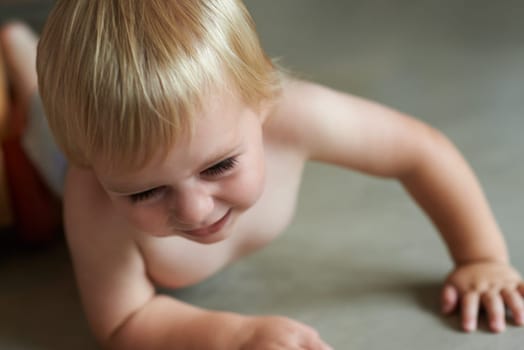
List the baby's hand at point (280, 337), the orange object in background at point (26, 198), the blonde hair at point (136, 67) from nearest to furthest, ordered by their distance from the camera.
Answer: the blonde hair at point (136, 67) → the baby's hand at point (280, 337) → the orange object in background at point (26, 198)

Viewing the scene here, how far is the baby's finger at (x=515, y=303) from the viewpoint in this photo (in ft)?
1.95

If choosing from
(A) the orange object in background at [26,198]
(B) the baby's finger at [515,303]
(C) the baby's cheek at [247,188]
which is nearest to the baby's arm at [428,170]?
(B) the baby's finger at [515,303]

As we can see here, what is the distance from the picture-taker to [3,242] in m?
0.80

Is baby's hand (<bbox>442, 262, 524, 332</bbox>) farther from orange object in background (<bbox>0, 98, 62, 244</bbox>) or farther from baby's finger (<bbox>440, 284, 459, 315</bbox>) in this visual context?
orange object in background (<bbox>0, 98, 62, 244</bbox>)

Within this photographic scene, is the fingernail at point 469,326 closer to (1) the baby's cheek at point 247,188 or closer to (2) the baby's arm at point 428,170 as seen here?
(2) the baby's arm at point 428,170

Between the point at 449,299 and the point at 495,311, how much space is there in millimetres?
42

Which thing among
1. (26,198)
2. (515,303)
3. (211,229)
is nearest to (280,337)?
(211,229)

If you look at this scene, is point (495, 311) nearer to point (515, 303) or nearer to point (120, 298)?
point (515, 303)

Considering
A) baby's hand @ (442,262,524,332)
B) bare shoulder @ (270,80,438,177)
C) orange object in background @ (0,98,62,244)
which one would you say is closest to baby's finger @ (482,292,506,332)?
baby's hand @ (442,262,524,332)

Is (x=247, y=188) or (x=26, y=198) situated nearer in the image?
(x=247, y=188)

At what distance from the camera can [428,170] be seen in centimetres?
65

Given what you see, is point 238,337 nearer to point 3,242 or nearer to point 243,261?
point 243,261

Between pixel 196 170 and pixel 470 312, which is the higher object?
pixel 196 170

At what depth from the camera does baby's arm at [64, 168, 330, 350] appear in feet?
1.88
